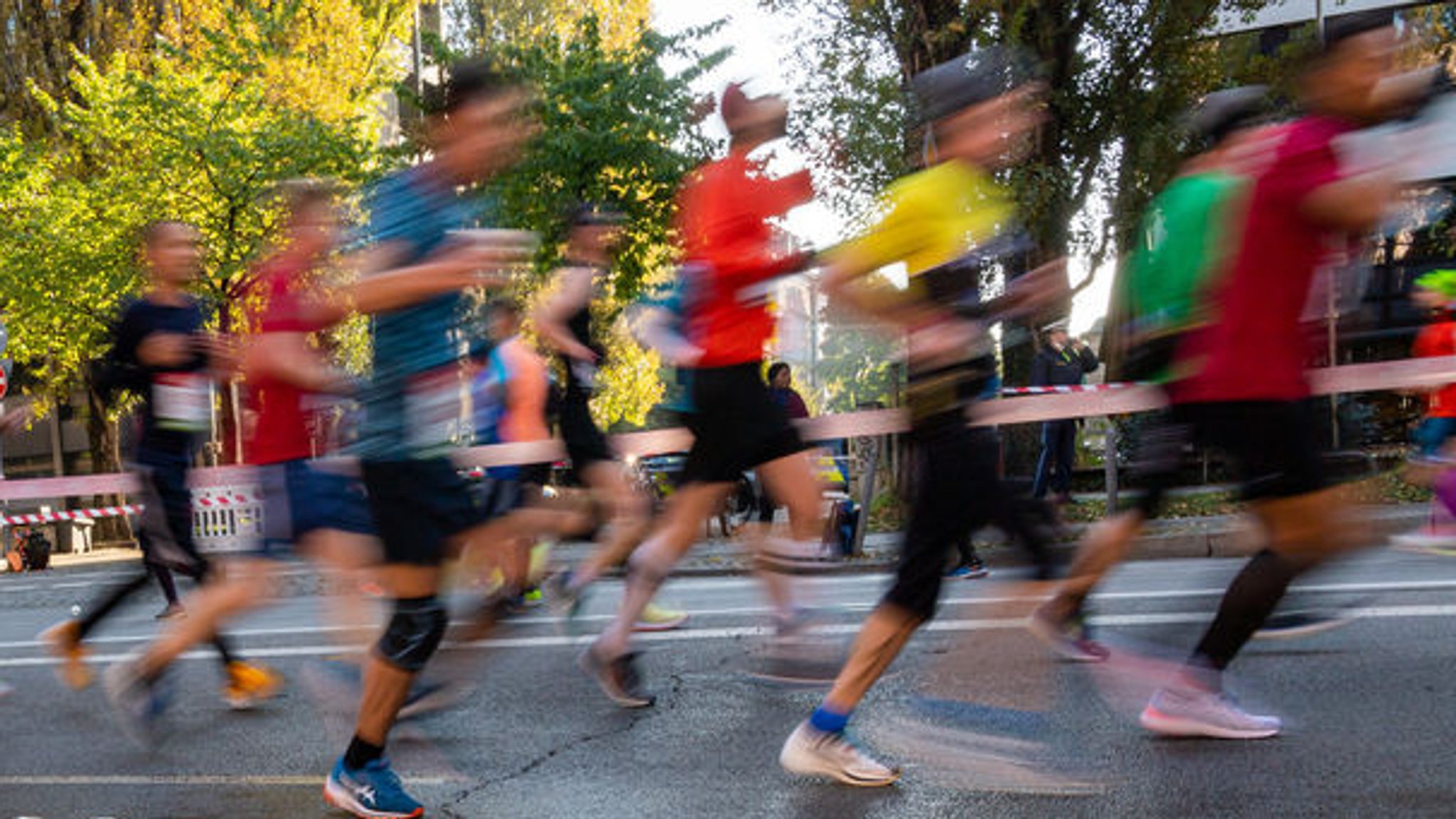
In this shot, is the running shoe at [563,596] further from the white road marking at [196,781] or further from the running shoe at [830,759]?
the running shoe at [830,759]

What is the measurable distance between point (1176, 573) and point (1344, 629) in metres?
2.95

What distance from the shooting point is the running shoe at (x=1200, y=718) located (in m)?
3.97

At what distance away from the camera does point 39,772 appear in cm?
468

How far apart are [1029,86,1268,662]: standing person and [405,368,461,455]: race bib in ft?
6.02

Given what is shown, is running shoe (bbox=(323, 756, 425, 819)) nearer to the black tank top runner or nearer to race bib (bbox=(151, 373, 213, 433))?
race bib (bbox=(151, 373, 213, 433))

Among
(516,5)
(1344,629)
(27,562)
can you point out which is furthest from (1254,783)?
(516,5)

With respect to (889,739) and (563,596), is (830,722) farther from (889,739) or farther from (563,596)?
(563,596)

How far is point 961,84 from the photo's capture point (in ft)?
12.1

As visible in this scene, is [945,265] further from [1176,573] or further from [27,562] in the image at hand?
[27,562]

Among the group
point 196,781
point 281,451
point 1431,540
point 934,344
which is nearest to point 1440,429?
point 1431,540

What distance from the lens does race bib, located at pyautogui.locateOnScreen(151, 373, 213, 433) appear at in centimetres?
522

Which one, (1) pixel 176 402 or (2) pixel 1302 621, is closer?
(2) pixel 1302 621

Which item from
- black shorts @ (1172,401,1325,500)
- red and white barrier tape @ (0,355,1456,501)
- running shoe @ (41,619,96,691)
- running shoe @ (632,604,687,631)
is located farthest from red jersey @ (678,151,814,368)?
running shoe @ (41,619,96,691)

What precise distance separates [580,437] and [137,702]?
2.66 metres
